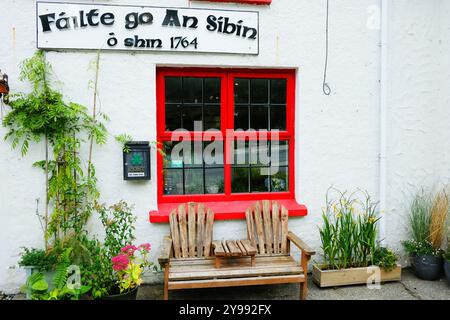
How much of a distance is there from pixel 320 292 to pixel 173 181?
2278 mm

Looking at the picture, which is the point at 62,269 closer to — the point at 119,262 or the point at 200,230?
the point at 119,262

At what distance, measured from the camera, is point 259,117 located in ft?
16.8

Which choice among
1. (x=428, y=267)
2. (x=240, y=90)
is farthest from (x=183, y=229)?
(x=428, y=267)

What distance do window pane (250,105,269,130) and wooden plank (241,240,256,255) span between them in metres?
1.53

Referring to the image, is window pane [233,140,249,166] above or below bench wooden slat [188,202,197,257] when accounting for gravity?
above

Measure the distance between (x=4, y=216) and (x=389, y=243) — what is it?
16.1 feet

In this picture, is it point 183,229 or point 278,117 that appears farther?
point 278,117

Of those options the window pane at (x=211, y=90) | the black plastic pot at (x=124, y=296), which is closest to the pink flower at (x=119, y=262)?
the black plastic pot at (x=124, y=296)

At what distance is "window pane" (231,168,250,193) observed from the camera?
508 centimetres

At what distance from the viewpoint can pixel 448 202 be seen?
4.84 m

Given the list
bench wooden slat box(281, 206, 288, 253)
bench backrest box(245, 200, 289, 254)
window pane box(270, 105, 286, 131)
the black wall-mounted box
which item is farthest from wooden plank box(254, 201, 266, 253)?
the black wall-mounted box

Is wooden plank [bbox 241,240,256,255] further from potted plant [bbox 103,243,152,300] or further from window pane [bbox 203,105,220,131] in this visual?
window pane [bbox 203,105,220,131]

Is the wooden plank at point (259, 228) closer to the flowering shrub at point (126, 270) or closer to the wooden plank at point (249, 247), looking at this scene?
the wooden plank at point (249, 247)

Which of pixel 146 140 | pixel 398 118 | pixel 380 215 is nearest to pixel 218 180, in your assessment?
pixel 146 140
